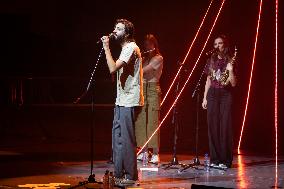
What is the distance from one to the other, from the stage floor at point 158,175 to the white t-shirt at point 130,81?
946mm

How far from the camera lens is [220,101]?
28.8 feet

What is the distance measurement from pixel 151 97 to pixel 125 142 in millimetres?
2269

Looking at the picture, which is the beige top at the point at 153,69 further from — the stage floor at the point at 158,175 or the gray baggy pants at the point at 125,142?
the gray baggy pants at the point at 125,142

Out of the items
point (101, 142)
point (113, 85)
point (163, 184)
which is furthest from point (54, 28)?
point (163, 184)

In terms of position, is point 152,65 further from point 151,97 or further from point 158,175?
point 158,175

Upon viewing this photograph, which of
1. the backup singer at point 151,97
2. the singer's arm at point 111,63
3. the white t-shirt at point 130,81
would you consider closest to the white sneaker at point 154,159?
the backup singer at point 151,97

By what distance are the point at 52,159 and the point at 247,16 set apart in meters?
5.07

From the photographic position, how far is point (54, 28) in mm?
14578

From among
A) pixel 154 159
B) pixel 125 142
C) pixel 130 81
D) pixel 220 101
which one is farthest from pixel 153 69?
pixel 125 142

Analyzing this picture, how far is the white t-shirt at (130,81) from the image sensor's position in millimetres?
7074

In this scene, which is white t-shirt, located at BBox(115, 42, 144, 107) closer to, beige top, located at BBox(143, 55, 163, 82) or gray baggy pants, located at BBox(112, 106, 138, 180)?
gray baggy pants, located at BBox(112, 106, 138, 180)

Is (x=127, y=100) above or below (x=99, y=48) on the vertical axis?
below

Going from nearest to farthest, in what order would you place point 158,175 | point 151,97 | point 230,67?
point 158,175 → point 230,67 → point 151,97

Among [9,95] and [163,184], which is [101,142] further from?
[163,184]
